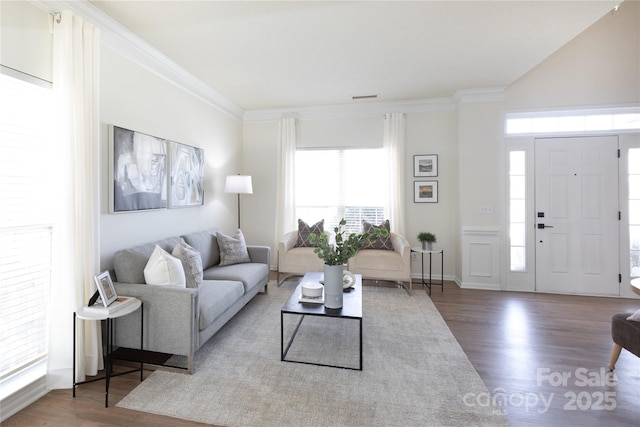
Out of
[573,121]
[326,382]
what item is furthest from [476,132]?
[326,382]

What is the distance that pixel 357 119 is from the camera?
16.3 ft

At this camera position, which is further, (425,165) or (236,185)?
(425,165)

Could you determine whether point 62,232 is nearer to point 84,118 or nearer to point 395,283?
point 84,118

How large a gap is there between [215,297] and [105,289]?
2.68 ft

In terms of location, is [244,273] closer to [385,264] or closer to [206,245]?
[206,245]

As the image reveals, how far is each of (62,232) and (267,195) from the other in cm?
339

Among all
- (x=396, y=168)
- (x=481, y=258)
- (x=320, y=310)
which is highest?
(x=396, y=168)

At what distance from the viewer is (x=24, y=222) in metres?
1.98

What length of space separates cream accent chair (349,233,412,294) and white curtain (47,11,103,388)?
9.98ft

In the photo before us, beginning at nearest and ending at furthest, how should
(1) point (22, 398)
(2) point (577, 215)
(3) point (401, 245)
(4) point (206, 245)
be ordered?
1. (1) point (22, 398)
2. (4) point (206, 245)
3. (2) point (577, 215)
4. (3) point (401, 245)

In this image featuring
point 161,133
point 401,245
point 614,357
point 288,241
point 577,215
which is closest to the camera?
point 614,357

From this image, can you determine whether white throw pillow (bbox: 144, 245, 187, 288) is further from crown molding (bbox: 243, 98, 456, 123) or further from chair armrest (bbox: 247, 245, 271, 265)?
crown molding (bbox: 243, 98, 456, 123)

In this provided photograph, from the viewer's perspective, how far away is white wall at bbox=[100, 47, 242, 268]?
2566 millimetres

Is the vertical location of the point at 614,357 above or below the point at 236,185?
below
